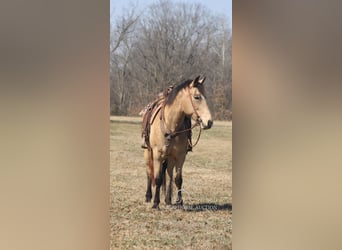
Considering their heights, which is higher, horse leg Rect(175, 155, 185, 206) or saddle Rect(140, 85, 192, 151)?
saddle Rect(140, 85, 192, 151)

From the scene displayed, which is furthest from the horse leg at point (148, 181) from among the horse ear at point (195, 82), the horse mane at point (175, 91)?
the horse ear at point (195, 82)

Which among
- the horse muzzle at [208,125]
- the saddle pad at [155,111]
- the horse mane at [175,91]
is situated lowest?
the horse muzzle at [208,125]

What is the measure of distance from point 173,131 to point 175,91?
0.67 feet

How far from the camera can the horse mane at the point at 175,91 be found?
86.4 inches

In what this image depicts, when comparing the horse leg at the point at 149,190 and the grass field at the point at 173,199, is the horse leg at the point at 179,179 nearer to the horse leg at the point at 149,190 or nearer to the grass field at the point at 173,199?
the grass field at the point at 173,199

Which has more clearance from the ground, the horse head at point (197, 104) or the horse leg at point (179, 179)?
the horse head at point (197, 104)

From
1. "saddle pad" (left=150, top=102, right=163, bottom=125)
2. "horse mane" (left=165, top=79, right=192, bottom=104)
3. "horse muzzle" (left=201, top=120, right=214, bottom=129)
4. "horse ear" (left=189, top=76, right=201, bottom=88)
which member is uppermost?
"horse ear" (left=189, top=76, right=201, bottom=88)

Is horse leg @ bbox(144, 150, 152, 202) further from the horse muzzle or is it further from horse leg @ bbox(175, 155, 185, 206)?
the horse muzzle

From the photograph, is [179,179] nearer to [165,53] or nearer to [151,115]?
[151,115]

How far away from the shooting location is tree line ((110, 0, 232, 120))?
7.16 ft

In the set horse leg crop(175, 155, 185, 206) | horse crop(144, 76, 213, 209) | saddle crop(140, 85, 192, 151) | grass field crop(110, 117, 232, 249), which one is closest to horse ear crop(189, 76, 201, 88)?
horse crop(144, 76, 213, 209)
